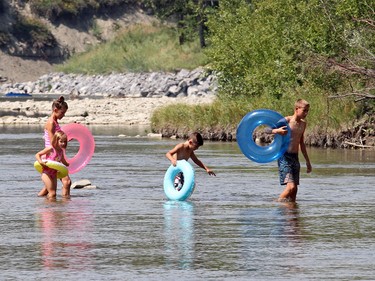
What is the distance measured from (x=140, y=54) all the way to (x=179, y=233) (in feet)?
295

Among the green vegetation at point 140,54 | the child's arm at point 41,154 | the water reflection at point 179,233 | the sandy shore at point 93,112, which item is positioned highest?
the green vegetation at point 140,54

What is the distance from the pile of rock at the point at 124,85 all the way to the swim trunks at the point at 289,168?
62644 mm

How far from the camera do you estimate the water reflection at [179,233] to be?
13.2 meters

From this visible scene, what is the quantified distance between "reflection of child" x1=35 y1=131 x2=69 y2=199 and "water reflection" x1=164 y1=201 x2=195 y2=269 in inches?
73.8

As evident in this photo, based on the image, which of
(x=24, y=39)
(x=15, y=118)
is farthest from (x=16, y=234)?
(x=24, y=39)

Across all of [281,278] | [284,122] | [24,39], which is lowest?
[281,278]

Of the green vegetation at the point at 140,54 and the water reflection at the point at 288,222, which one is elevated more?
the green vegetation at the point at 140,54

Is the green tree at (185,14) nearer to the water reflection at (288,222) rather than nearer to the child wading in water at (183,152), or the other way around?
the child wading in water at (183,152)

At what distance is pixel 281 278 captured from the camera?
1195cm

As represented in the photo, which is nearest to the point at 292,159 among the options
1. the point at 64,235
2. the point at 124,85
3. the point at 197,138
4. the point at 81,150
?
the point at 197,138

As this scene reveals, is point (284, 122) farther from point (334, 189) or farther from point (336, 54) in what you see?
point (336, 54)

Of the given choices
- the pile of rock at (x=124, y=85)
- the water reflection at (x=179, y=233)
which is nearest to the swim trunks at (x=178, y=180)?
the water reflection at (x=179, y=233)

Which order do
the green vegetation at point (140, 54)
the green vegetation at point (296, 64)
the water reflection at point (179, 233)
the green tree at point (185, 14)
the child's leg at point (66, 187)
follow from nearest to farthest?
1. the water reflection at point (179, 233)
2. the child's leg at point (66, 187)
3. the green vegetation at point (296, 64)
4. the green tree at point (185, 14)
5. the green vegetation at point (140, 54)

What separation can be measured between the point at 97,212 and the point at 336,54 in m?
21.2
